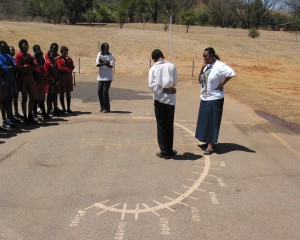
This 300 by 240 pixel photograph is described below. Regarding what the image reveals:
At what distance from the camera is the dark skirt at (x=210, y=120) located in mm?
7301

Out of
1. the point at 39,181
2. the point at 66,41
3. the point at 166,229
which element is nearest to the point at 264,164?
the point at 166,229

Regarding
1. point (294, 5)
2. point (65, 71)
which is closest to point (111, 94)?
point (65, 71)

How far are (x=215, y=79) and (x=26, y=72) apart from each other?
4255 mm

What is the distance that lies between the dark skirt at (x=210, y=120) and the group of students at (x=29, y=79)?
3980 millimetres

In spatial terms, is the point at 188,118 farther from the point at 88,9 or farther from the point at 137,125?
the point at 88,9

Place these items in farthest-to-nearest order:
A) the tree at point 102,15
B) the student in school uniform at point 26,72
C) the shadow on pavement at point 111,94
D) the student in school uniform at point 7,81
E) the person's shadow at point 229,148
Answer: the tree at point 102,15
the shadow on pavement at point 111,94
the student in school uniform at point 26,72
the student in school uniform at point 7,81
the person's shadow at point 229,148

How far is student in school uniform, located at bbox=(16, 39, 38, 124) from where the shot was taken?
8.79 m

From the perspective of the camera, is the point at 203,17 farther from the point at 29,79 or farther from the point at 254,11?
the point at 29,79

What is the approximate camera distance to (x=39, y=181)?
5879 millimetres

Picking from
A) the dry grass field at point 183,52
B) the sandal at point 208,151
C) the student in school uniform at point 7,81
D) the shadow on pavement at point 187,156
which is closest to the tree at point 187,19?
the dry grass field at point 183,52

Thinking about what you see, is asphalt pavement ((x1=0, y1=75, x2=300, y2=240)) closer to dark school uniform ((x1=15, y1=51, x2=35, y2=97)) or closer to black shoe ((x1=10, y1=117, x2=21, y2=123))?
black shoe ((x1=10, y1=117, x2=21, y2=123))

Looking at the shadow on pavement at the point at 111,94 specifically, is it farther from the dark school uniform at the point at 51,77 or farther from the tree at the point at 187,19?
the tree at the point at 187,19

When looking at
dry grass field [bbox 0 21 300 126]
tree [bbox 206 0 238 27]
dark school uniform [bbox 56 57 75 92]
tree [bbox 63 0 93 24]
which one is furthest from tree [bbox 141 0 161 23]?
dark school uniform [bbox 56 57 75 92]

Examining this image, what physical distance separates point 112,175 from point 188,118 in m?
4.95
